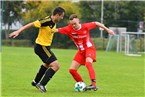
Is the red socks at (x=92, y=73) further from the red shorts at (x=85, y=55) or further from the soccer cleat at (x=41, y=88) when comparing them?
the soccer cleat at (x=41, y=88)

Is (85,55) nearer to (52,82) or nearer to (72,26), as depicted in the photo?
(72,26)

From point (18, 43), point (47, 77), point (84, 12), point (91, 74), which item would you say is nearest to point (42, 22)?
point (47, 77)

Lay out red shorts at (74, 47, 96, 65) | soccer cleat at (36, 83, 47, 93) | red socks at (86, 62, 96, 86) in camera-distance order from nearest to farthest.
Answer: soccer cleat at (36, 83, 47, 93)
red socks at (86, 62, 96, 86)
red shorts at (74, 47, 96, 65)

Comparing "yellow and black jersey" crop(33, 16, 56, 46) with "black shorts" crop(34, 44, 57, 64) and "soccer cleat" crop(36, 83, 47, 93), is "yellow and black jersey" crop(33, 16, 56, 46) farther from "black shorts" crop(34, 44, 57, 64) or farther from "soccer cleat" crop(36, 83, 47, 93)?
"soccer cleat" crop(36, 83, 47, 93)

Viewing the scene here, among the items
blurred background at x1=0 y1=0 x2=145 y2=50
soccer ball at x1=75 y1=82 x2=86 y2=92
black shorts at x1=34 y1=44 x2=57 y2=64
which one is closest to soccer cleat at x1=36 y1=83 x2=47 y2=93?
black shorts at x1=34 y1=44 x2=57 y2=64

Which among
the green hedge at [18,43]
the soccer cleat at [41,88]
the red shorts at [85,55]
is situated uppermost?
the red shorts at [85,55]

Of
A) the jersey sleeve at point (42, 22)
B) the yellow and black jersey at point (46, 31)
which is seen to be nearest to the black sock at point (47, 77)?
the yellow and black jersey at point (46, 31)

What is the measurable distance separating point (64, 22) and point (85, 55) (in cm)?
4253

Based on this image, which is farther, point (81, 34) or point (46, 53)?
point (81, 34)

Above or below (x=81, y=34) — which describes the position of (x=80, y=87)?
below

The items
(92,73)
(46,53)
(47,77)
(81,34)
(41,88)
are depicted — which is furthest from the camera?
(81,34)

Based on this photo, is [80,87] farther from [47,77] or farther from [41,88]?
[41,88]

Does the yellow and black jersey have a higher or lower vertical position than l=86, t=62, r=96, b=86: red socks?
higher

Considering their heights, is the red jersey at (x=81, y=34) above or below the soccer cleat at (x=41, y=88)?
above
